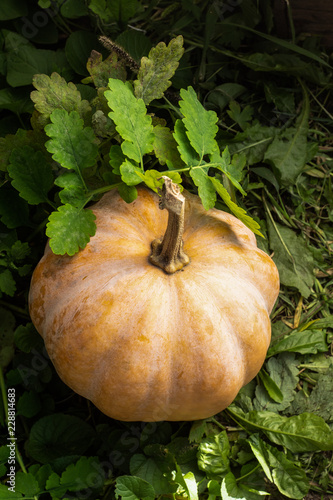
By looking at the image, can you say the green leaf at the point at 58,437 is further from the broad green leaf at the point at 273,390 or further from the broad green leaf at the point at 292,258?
the broad green leaf at the point at 292,258

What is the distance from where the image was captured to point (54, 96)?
143 cm

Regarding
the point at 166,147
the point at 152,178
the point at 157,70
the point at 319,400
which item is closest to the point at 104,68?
the point at 157,70

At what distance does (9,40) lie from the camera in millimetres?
1795

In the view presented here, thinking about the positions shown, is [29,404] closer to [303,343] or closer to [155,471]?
[155,471]

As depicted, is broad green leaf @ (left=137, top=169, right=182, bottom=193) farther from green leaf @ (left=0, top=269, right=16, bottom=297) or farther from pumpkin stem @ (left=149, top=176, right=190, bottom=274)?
green leaf @ (left=0, top=269, right=16, bottom=297)

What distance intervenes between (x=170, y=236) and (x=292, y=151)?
0.83 meters

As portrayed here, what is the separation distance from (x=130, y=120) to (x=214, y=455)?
1.08m

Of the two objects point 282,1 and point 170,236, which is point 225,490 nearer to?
point 170,236

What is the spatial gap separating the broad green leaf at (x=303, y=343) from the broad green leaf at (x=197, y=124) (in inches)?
30.8

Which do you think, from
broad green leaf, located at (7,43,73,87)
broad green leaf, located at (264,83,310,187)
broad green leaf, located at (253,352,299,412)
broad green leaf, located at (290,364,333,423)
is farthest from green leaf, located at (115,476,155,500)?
broad green leaf, located at (7,43,73,87)
